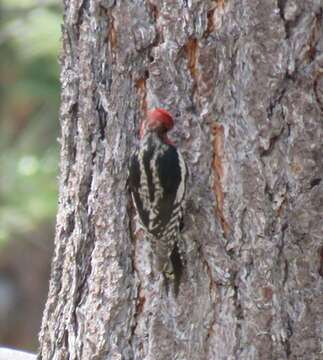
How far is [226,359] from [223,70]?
91 centimetres

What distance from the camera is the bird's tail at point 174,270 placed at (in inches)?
145

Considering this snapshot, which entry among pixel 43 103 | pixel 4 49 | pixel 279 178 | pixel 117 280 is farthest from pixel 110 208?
pixel 43 103

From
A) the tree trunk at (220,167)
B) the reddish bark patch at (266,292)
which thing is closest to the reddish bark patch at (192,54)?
the tree trunk at (220,167)

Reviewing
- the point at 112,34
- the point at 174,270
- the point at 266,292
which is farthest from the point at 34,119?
the point at 266,292

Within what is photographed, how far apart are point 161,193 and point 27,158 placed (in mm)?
5355

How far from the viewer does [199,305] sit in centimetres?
373

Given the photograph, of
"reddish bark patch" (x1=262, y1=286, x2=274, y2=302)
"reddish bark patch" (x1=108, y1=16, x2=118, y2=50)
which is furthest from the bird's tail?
"reddish bark patch" (x1=108, y1=16, x2=118, y2=50)

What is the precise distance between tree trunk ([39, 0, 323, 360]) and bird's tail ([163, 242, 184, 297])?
0.03 m

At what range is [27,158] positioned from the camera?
29.5 feet

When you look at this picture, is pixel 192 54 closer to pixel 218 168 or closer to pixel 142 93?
pixel 142 93

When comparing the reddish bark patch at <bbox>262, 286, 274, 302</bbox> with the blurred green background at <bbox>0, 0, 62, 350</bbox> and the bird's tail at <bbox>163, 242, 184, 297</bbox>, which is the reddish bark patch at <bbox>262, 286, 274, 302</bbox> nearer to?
the bird's tail at <bbox>163, 242, 184, 297</bbox>

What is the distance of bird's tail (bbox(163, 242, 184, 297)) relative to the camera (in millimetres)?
3680

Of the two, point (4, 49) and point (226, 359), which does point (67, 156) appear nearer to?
point (226, 359)

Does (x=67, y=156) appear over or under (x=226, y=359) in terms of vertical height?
over
